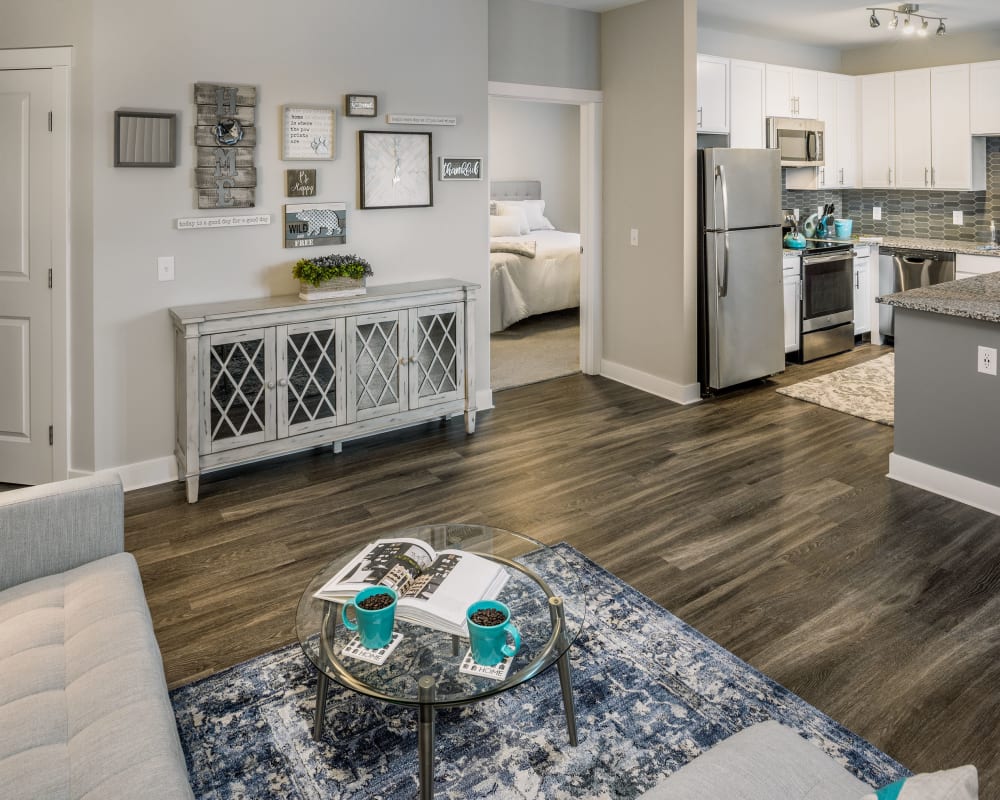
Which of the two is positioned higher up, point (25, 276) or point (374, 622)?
point (25, 276)

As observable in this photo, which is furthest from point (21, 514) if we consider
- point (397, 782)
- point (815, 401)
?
point (815, 401)

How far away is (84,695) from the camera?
5.33ft

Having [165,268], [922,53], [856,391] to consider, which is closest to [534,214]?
[922,53]

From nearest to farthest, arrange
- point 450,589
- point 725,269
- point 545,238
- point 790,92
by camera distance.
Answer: point 450,589
point 725,269
point 790,92
point 545,238

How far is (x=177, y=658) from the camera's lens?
246cm

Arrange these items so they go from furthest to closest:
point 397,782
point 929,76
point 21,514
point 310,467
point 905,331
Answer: point 929,76 < point 310,467 < point 905,331 < point 21,514 < point 397,782

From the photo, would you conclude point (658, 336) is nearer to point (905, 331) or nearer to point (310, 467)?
point (905, 331)

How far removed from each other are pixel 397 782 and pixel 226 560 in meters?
1.51

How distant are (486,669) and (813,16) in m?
5.97

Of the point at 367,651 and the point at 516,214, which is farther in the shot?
the point at 516,214

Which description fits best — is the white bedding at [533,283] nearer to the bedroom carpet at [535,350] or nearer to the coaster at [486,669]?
the bedroom carpet at [535,350]

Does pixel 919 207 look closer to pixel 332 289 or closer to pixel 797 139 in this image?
pixel 797 139

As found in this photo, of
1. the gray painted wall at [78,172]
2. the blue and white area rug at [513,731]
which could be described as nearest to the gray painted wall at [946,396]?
the blue and white area rug at [513,731]

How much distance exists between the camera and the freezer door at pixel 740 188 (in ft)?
16.4
